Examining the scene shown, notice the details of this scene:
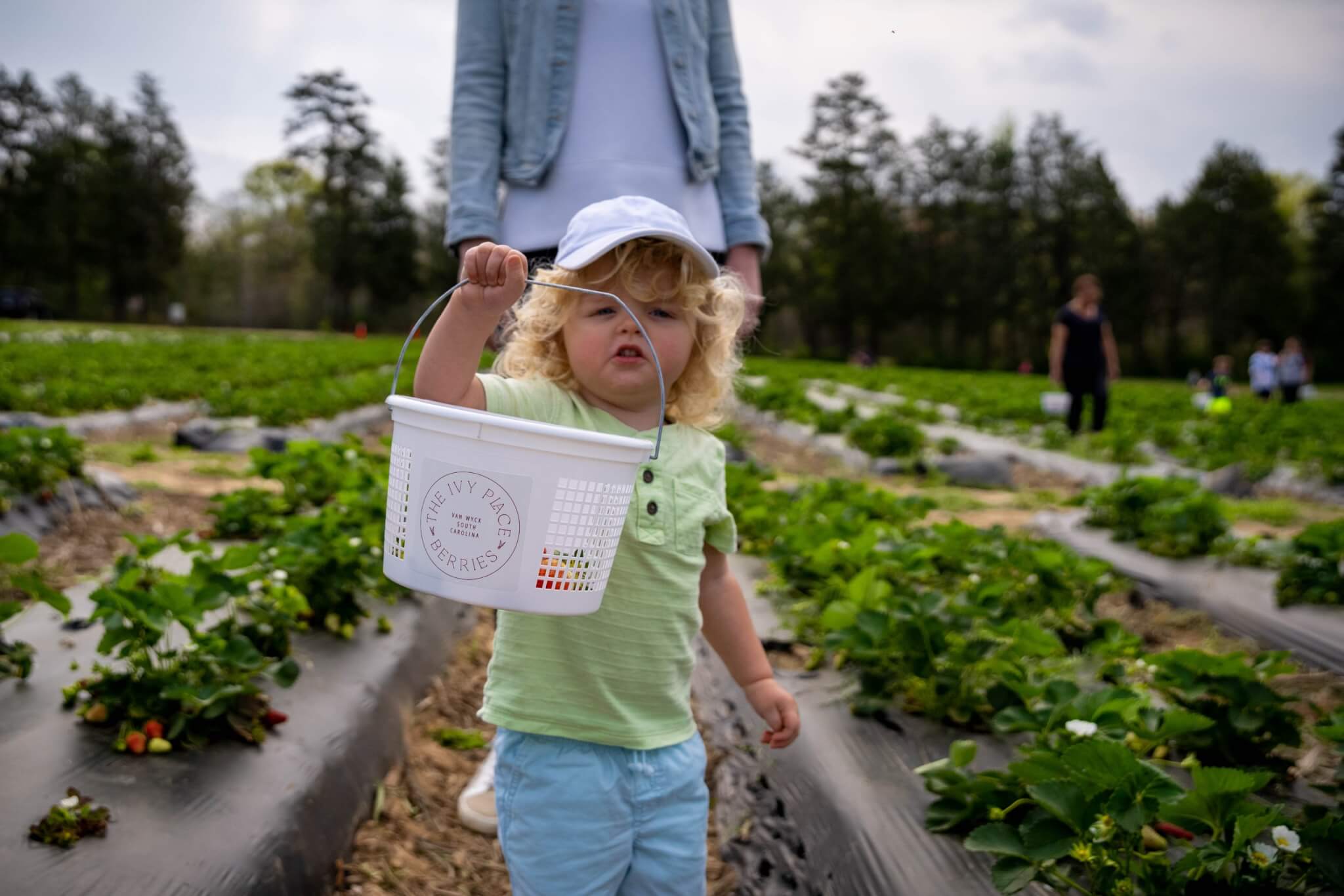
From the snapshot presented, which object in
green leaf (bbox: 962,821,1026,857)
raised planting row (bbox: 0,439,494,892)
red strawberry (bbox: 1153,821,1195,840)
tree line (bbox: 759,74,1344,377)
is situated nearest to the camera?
green leaf (bbox: 962,821,1026,857)

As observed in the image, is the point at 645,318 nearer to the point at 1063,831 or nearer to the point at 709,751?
the point at 1063,831

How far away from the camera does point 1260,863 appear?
1.44 meters

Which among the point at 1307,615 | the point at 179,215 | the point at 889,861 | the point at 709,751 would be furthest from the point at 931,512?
the point at 179,215

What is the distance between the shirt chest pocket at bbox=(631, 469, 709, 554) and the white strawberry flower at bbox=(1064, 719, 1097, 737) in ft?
2.63

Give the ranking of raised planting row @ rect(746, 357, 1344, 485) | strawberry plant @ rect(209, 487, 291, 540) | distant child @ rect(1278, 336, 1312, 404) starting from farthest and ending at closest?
distant child @ rect(1278, 336, 1312, 404), raised planting row @ rect(746, 357, 1344, 485), strawberry plant @ rect(209, 487, 291, 540)

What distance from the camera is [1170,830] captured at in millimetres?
1845

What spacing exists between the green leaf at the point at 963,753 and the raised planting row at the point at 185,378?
4223mm

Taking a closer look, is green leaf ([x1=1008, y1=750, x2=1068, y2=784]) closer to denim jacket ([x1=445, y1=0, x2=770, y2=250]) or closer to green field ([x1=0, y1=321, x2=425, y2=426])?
denim jacket ([x1=445, y1=0, x2=770, y2=250])

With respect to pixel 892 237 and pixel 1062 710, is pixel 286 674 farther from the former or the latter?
pixel 892 237

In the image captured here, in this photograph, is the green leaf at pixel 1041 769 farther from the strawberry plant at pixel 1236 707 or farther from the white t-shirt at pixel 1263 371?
the white t-shirt at pixel 1263 371

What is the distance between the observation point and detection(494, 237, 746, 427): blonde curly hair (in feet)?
4.81

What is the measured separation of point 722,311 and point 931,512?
15.3 feet

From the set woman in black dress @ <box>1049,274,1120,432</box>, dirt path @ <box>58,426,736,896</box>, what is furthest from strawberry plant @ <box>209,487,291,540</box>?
woman in black dress @ <box>1049,274,1120,432</box>

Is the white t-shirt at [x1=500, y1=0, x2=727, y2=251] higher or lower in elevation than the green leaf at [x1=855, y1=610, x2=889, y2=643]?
higher
